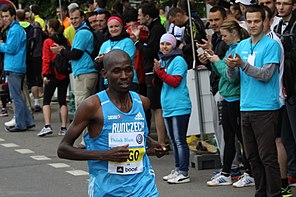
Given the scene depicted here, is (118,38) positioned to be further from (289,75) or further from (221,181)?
(289,75)

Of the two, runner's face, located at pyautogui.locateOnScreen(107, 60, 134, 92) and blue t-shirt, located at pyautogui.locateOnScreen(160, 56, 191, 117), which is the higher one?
runner's face, located at pyautogui.locateOnScreen(107, 60, 134, 92)

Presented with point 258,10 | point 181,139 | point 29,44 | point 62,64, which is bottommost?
point 181,139

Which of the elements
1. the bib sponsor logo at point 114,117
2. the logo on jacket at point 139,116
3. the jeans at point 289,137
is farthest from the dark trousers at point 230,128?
the bib sponsor logo at point 114,117

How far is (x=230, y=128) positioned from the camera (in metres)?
9.30

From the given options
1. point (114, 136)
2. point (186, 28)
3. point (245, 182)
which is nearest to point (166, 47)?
point (186, 28)

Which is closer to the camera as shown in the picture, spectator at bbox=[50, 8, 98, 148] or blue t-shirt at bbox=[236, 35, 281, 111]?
blue t-shirt at bbox=[236, 35, 281, 111]

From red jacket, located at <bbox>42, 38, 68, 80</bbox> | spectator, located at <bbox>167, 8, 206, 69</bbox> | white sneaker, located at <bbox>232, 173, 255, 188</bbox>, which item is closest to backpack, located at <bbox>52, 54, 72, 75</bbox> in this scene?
red jacket, located at <bbox>42, 38, 68, 80</bbox>

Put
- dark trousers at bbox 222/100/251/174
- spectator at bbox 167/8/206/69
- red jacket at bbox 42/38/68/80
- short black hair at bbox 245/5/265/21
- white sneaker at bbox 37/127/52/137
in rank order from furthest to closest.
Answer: white sneaker at bbox 37/127/52/137
red jacket at bbox 42/38/68/80
spectator at bbox 167/8/206/69
dark trousers at bbox 222/100/251/174
short black hair at bbox 245/5/265/21

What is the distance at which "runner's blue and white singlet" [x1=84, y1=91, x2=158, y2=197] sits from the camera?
574 centimetres

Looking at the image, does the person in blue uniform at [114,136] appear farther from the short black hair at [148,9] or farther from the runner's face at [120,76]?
the short black hair at [148,9]

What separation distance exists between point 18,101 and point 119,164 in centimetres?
956

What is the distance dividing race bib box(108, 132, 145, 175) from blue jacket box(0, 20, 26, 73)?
29.8 ft

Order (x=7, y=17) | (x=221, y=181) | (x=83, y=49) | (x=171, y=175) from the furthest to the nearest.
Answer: (x=7, y=17) < (x=83, y=49) < (x=171, y=175) < (x=221, y=181)

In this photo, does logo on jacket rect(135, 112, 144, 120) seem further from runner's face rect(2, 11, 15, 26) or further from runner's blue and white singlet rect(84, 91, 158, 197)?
runner's face rect(2, 11, 15, 26)
